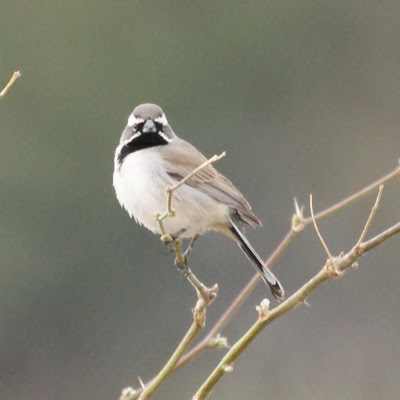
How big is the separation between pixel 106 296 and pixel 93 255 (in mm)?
627

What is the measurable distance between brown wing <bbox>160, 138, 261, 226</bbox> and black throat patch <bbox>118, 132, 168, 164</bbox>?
0.04 metres

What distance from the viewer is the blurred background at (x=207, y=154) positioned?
17.3 m

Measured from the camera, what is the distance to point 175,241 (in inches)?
142

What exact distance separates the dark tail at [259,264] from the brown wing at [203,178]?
57 millimetres

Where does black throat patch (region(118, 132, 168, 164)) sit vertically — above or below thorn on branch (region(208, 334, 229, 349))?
above

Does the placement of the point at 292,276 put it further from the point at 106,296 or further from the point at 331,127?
the point at 331,127

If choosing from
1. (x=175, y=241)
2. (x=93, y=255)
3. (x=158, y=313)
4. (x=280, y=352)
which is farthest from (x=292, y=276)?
(x=175, y=241)

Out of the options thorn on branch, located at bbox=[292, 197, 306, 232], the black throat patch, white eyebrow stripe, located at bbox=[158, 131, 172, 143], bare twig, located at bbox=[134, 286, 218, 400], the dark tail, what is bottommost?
the dark tail

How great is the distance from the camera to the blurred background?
17266 mm

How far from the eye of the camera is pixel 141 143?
16.5 feet

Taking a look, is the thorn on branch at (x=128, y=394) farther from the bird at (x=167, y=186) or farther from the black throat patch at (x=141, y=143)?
the black throat patch at (x=141, y=143)

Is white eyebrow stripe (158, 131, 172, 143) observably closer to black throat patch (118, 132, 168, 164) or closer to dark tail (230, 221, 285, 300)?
black throat patch (118, 132, 168, 164)

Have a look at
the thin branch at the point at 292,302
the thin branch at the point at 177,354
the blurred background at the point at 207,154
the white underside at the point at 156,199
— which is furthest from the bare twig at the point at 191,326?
the blurred background at the point at 207,154

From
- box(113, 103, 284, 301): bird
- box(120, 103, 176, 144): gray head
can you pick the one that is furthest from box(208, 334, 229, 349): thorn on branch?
box(120, 103, 176, 144): gray head
